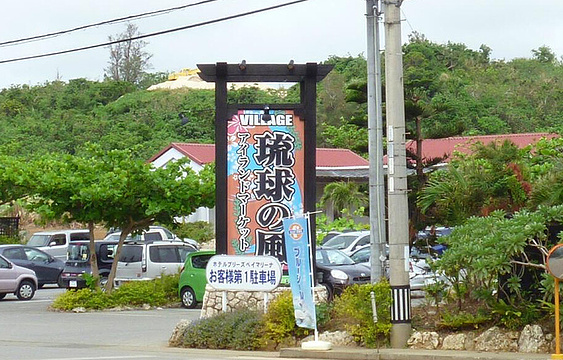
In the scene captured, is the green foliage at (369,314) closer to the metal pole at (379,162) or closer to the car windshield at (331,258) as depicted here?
the metal pole at (379,162)

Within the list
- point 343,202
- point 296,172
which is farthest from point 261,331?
point 343,202

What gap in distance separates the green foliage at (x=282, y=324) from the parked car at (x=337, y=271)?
696cm

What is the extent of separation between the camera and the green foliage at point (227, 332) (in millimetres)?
17766

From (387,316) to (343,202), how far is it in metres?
14.1

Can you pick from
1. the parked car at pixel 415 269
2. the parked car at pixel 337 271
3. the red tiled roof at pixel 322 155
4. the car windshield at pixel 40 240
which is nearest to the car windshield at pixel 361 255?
the parked car at pixel 415 269

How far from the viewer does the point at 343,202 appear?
101 feet

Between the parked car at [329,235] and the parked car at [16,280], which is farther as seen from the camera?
the parked car at [329,235]

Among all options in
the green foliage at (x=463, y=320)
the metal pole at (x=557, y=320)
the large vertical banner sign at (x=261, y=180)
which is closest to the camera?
the metal pole at (x=557, y=320)

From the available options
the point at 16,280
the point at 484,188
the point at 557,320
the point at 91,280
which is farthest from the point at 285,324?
the point at 16,280

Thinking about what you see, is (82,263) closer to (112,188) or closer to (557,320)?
(112,188)

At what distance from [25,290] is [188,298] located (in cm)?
680

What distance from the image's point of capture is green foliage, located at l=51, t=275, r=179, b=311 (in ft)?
87.5

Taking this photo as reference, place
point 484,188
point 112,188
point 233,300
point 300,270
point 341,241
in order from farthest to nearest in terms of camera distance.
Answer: point 341,241
point 112,188
point 233,300
point 484,188
point 300,270

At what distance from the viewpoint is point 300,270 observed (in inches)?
680
